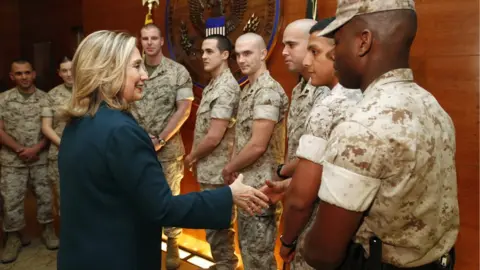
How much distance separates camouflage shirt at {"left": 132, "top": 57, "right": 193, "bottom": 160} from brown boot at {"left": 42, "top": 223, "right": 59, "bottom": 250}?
4.57 feet

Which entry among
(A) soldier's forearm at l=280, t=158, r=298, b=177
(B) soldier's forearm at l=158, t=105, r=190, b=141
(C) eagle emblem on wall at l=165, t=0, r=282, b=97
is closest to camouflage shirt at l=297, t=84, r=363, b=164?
(A) soldier's forearm at l=280, t=158, r=298, b=177

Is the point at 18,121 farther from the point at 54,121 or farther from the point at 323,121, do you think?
the point at 323,121

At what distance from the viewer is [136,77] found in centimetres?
143

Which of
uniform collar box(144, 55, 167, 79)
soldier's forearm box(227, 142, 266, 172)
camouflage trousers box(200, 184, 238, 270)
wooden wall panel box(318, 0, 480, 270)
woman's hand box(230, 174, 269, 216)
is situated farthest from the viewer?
uniform collar box(144, 55, 167, 79)

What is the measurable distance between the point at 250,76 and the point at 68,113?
1.57 meters

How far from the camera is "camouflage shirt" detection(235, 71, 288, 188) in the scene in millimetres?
2527

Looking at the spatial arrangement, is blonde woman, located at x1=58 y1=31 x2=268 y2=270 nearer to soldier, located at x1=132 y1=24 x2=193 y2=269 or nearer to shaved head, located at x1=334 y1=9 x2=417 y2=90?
shaved head, located at x1=334 y1=9 x2=417 y2=90

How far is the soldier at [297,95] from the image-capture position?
2.11m

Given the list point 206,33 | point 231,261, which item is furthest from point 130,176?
point 206,33

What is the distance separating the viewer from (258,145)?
8.23 ft

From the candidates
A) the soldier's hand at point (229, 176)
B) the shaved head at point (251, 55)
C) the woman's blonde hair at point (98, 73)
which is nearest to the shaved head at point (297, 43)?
the shaved head at point (251, 55)

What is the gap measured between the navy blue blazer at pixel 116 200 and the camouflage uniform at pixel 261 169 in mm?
1212

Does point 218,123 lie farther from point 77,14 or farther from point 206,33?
point 77,14

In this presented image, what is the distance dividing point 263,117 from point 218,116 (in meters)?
0.46
